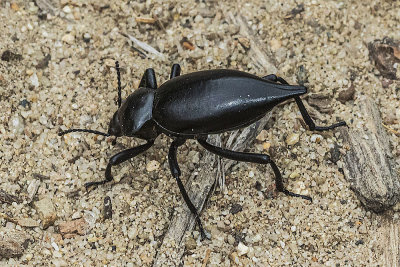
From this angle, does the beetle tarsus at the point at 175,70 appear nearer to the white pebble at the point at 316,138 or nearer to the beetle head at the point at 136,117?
the beetle head at the point at 136,117

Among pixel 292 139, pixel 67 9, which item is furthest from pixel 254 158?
pixel 67 9

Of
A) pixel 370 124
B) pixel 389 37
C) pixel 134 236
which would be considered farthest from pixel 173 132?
pixel 389 37

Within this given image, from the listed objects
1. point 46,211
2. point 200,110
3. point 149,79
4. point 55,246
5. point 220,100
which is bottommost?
point 55,246

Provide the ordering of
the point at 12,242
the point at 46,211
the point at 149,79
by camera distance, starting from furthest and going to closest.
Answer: the point at 149,79 → the point at 46,211 → the point at 12,242

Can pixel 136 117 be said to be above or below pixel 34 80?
above

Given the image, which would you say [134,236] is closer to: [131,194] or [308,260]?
[131,194]

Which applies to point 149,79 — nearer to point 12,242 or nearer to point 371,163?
point 12,242

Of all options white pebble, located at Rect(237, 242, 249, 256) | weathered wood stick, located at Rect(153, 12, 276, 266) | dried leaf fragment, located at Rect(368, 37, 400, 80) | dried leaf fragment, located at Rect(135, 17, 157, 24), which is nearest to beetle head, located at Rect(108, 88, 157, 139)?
weathered wood stick, located at Rect(153, 12, 276, 266)
